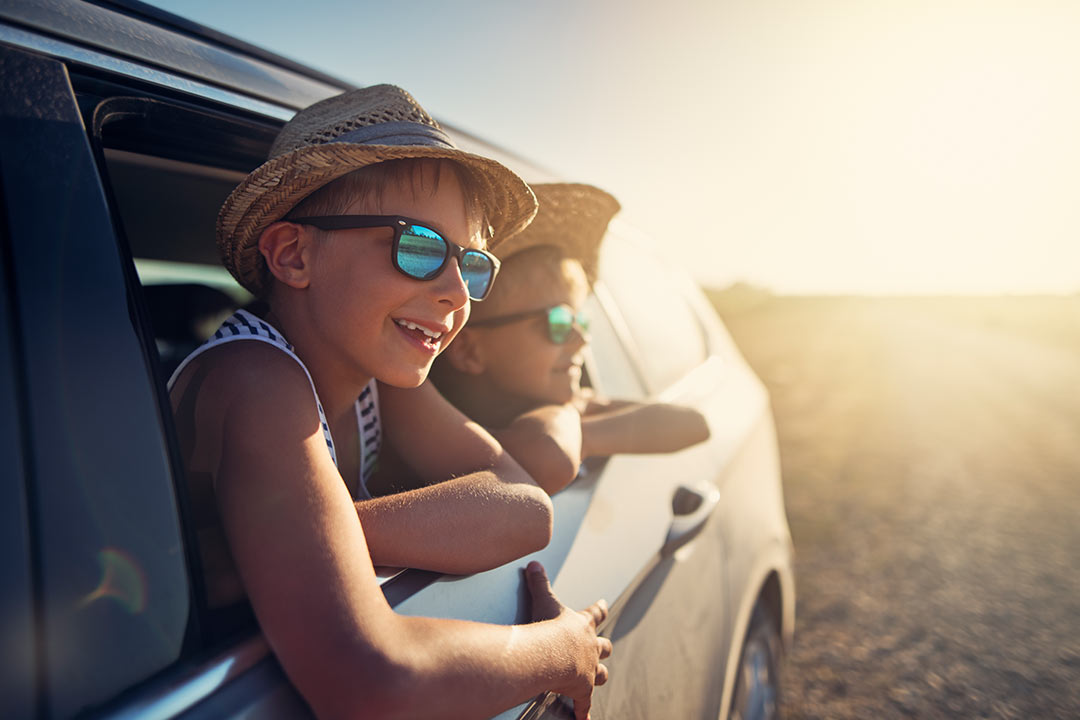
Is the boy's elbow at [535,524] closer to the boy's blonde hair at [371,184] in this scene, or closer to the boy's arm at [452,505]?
the boy's arm at [452,505]


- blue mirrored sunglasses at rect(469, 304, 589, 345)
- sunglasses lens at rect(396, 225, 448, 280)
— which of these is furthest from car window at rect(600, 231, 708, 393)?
sunglasses lens at rect(396, 225, 448, 280)

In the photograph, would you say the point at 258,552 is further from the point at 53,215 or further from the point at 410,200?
the point at 410,200

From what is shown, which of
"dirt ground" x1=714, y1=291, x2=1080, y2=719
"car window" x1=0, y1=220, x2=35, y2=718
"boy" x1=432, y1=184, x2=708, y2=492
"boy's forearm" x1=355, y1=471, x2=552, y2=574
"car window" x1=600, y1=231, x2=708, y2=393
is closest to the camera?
"car window" x1=0, y1=220, x2=35, y2=718

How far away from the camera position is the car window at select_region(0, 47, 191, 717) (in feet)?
2.29

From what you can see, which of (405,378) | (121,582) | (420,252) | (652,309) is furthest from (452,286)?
(652,309)

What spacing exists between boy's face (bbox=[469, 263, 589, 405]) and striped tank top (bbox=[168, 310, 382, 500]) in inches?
19.8

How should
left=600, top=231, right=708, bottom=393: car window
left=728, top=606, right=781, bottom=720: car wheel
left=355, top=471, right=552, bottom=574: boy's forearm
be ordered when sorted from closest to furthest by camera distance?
left=355, top=471, right=552, bottom=574: boy's forearm
left=728, top=606, right=781, bottom=720: car wheel
left=600, top=231, right=708, bottom=393: car window

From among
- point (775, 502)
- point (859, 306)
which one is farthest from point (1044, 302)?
point (775, 502)

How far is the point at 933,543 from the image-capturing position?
4.19 m

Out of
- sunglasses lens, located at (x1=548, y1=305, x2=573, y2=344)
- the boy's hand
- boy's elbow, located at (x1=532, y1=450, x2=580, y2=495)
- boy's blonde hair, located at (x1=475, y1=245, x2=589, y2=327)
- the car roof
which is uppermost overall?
the car roof

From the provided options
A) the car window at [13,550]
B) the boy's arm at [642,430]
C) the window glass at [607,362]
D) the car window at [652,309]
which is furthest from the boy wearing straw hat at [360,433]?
the car window at [652,309]

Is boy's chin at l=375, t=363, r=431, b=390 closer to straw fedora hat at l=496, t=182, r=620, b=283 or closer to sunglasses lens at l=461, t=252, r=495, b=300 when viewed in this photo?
sunglasses lens at l=461, t=252, r=495, b=300

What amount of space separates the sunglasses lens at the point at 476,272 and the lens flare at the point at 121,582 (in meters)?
0.67

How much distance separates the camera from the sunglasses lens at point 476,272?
1.23m
